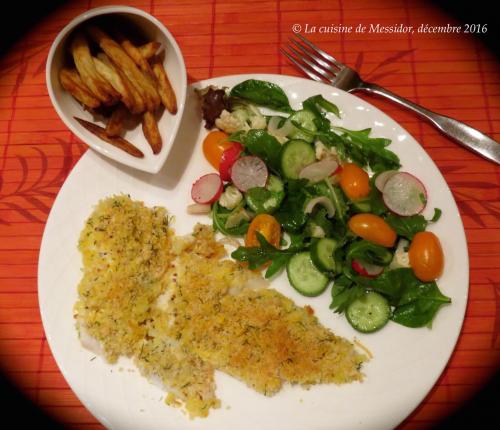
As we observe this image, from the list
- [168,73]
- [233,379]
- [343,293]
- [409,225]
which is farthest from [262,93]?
[233,379]

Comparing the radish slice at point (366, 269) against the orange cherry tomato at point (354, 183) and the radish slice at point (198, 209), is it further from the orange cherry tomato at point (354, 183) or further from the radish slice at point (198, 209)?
the radish slice at point (198, 209)

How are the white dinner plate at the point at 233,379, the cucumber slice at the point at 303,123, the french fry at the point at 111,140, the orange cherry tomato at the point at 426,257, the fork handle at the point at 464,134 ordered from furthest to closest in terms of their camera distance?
the fork handle at the point at 464,134 → the cucumber slice at the point at 303,123 → the french fry at the point at 111,140 → the orange cherry tomato at the point at 426,257 → the white dinner plate at the point at 233,379

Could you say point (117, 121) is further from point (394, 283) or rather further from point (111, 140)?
point (394, 283)

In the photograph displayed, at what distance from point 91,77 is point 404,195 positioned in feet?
5.68

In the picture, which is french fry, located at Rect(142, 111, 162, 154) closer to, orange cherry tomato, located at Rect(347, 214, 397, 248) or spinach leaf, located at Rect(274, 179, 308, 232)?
spinach leaf, located at Rect(274, 179, 308, 232)

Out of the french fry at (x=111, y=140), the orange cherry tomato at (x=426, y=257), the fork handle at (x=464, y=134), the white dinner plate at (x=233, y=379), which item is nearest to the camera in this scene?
the white dinner plate at (x=233, y=379)

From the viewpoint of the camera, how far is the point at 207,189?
104 inches

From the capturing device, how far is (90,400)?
232 centimetres

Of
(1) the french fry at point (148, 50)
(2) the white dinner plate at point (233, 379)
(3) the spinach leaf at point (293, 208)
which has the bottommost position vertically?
(2) the white dinner plate at point (233, 379)

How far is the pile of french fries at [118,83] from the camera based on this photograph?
2.49 m

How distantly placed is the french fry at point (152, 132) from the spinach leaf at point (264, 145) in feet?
1.54

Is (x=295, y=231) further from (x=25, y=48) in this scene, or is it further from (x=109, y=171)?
(x=25, y=48)

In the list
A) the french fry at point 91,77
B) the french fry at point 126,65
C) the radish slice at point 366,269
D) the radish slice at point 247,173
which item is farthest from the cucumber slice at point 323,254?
the french fry at point 91,77

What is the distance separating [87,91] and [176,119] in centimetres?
48
